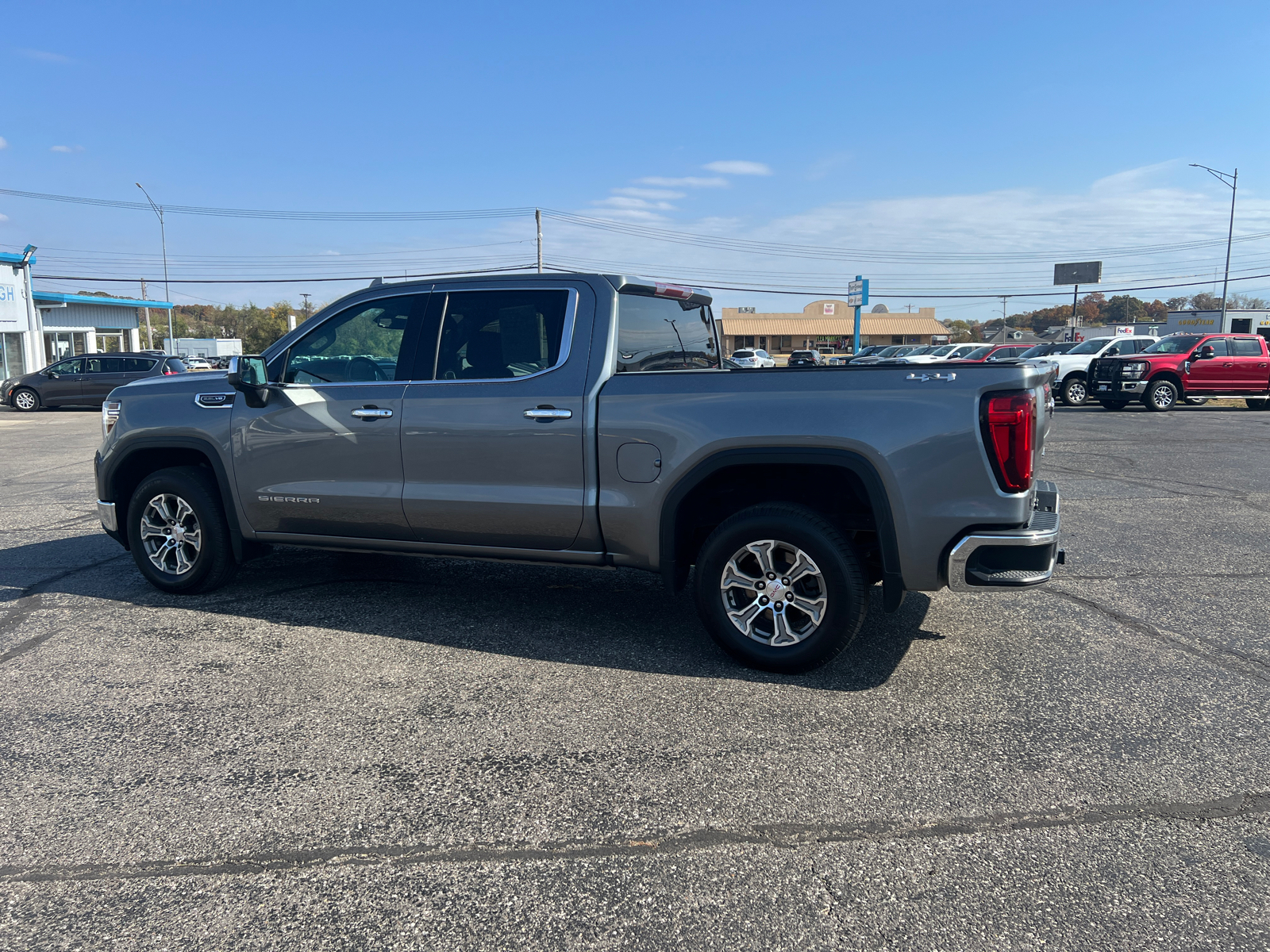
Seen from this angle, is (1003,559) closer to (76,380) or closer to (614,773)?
(614,773)

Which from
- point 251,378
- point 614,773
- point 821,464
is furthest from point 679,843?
point 251,378

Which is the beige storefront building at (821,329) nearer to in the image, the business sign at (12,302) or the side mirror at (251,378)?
the business sign at (12,302)

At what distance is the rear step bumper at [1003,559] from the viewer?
12.9 ft

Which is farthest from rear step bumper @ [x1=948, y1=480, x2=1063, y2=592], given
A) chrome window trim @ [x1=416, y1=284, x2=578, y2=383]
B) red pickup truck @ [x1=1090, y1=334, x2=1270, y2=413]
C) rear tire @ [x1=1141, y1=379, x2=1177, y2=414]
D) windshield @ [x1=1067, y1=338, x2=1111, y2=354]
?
windshield @ [x1=1067, y1=338, x2=1111, y2=354]

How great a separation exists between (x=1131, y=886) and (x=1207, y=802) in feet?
2.38

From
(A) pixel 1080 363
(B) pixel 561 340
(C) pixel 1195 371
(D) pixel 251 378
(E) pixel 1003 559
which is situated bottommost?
Answer: (E) pixel 1003 559

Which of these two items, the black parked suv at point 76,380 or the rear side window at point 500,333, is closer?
the rear side window at point 500,333

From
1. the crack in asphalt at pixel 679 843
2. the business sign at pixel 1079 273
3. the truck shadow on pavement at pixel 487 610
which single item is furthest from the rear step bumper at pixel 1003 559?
the business sign at pixel 1079 273

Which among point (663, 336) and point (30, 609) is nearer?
point (663, 336)

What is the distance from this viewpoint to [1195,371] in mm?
22469

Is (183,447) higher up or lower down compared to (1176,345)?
lower down

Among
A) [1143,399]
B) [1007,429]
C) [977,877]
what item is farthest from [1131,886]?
[1143,399]

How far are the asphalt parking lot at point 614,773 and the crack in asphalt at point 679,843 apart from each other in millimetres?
11

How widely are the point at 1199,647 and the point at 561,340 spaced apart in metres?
3.76
